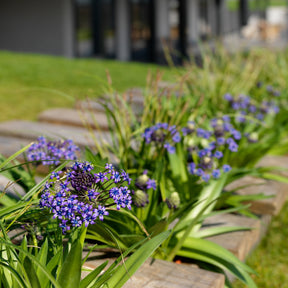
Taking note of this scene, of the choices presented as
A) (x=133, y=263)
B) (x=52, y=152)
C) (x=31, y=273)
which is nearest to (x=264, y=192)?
(x=52, y=152)

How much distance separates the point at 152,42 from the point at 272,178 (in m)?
12.7

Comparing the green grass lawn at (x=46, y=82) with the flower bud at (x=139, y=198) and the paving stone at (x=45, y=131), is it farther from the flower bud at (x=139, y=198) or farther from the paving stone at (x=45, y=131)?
the flower bud at (x=139, y=198)

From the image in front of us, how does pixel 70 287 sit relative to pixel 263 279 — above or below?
above

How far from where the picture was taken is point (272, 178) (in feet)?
10.5

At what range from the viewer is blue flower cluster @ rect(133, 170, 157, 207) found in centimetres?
212

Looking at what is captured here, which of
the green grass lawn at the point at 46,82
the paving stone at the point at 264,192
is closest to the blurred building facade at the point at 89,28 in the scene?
the green grass lawn at the point at 46,82

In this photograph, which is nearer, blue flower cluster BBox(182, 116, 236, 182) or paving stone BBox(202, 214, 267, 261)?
paving stone BBox(202, 214, 267, 261)

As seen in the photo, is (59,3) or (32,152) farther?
(59,3)

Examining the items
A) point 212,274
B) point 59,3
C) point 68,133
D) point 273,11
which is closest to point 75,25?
point 59,3

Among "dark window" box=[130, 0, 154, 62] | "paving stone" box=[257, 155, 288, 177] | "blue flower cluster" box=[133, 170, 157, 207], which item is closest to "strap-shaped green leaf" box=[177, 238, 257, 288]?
"blue flower cluster" box=[133, 170, 157, 207]

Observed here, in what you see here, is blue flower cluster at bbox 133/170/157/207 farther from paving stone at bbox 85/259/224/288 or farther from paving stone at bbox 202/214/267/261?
paving stone at bbox 202/214/267/261

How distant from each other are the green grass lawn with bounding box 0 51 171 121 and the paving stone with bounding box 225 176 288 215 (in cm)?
149

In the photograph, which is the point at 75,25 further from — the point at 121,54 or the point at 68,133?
the point at 68,133

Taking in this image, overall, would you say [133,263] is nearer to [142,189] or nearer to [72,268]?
[72,268]
